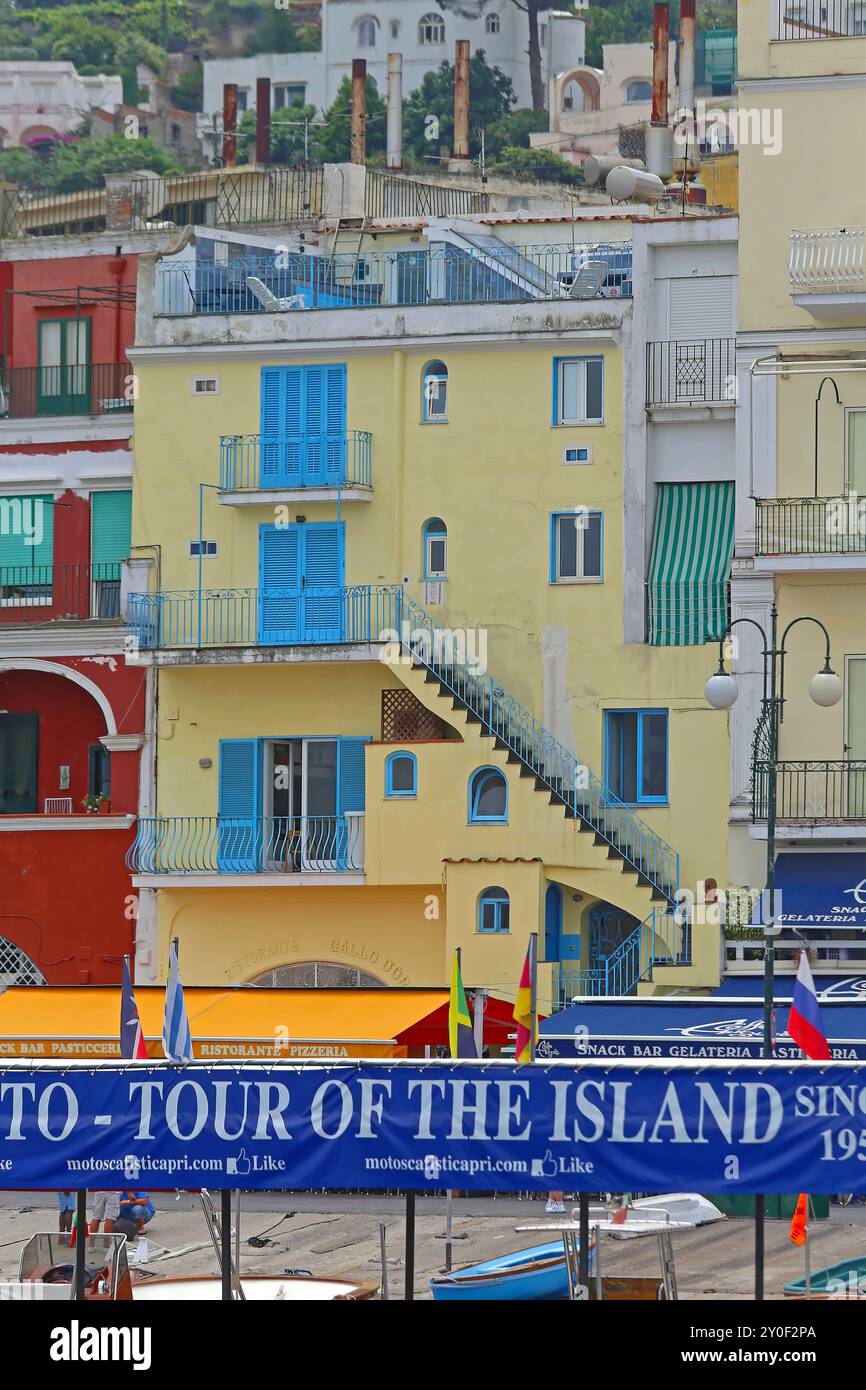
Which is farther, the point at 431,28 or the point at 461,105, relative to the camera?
the point at 431,28

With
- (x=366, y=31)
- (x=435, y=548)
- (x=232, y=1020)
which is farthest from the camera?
(x=366, y=31)

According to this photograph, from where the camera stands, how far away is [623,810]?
143ft

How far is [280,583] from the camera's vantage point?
46.1 meters

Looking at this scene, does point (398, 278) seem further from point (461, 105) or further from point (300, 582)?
point (461, 105)

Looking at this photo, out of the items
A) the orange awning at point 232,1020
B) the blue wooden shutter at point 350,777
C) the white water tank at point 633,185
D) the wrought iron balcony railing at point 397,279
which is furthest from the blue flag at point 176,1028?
the white water tank at point 633,185

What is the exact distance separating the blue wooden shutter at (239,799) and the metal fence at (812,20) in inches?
571

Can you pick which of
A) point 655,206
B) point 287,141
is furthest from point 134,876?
point 287,141

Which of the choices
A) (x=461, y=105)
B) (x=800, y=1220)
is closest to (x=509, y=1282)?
(x=800, y=1220)

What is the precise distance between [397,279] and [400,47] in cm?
7674

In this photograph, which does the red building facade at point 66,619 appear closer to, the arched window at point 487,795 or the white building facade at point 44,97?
the arched window at point 487,795

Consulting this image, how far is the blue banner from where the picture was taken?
74.8 feet

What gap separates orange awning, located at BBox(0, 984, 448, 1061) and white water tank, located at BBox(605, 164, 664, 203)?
49.7ft

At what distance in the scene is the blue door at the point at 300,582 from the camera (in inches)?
1791
